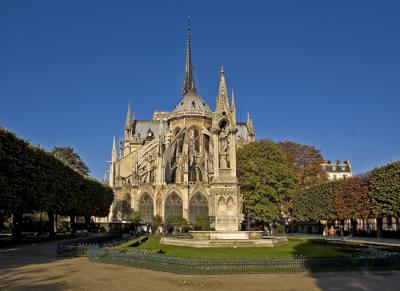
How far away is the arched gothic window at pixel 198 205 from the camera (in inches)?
2766

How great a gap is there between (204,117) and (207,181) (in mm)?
17534

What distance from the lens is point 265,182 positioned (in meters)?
51.3

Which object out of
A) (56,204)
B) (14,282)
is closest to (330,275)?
(14,282)

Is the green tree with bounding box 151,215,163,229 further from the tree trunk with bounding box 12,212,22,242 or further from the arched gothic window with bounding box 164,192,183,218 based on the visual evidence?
the tree trunk with bounding box 12,212,22,242

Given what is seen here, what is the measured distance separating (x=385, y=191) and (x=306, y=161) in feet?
101

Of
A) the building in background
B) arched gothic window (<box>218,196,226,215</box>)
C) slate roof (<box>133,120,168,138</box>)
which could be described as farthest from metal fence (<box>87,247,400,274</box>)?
the building in background

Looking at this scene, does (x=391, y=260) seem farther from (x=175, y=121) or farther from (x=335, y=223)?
(x=175, y=121)

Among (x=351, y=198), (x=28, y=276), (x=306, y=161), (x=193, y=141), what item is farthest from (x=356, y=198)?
(x=193, y=141)

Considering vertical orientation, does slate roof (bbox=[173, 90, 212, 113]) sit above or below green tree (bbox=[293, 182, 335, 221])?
above

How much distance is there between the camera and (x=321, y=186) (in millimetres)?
52469

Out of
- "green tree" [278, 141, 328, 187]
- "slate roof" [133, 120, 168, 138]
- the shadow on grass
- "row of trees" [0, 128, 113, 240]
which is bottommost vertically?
the shadow on grass

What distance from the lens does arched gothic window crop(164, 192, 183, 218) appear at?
70.6 m

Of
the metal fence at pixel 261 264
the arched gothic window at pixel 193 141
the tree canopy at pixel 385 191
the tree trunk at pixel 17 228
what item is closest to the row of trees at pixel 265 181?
the tree canopy at pixel 385 191

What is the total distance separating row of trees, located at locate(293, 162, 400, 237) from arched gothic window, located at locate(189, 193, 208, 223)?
17.1 m
